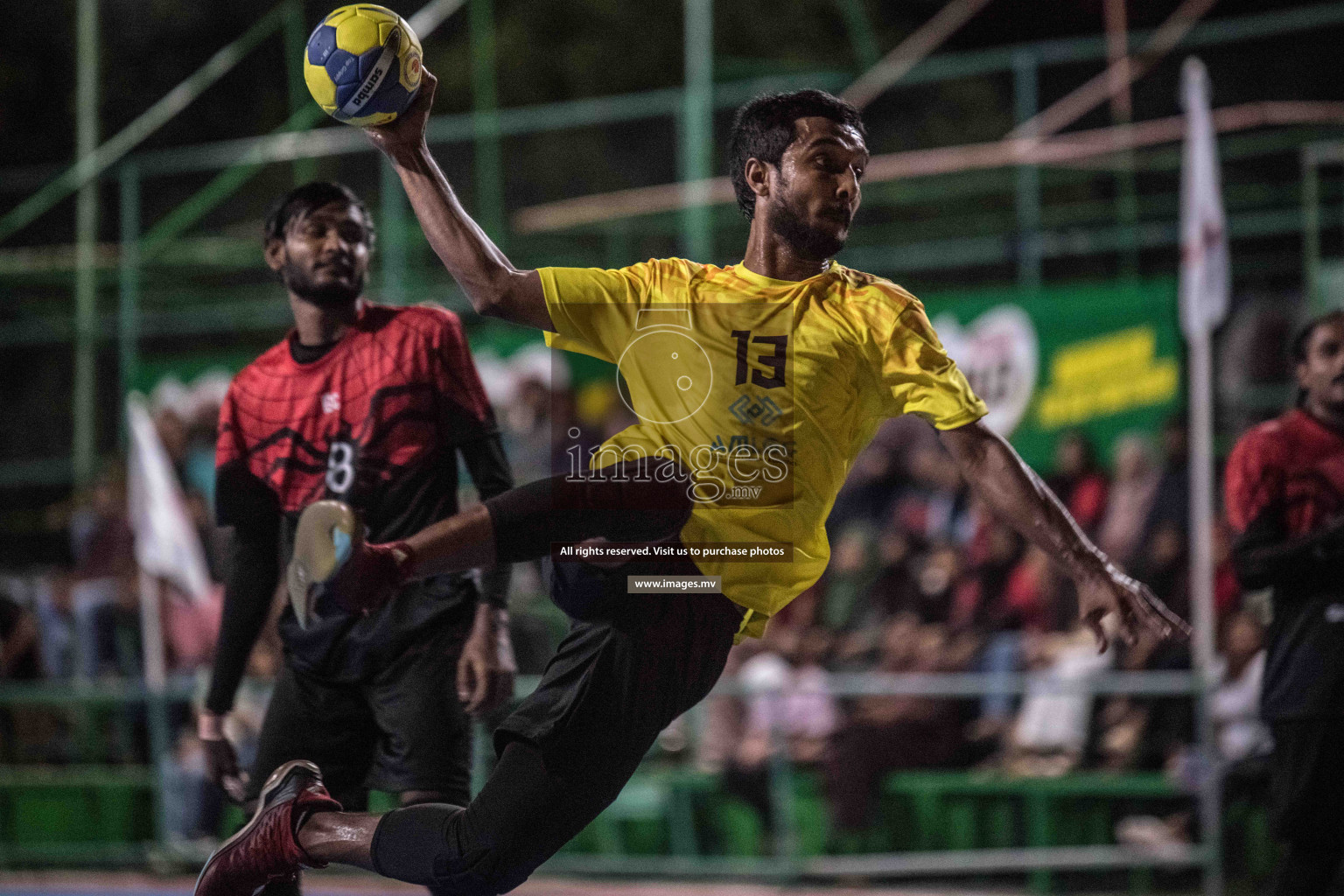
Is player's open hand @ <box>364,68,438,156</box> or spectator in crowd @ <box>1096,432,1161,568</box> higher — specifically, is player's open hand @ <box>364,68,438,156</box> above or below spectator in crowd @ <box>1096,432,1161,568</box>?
above

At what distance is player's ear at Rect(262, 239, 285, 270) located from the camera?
4.29 meters

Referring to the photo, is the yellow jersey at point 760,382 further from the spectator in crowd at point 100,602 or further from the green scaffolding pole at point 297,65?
the spectator in crowd at point 100,602

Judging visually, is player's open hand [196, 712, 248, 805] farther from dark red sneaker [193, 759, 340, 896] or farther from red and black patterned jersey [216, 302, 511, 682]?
dark red sneaker [193, 759, 340, 896]

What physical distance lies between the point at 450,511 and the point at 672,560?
0.91 m

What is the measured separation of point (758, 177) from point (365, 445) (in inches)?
47.4

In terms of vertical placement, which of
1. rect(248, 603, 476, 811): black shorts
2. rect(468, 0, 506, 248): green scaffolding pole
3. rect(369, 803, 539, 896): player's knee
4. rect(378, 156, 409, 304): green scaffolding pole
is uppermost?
rect(468, 0, 506, 248): green scaffolding pole

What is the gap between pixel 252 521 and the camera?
13.8ft

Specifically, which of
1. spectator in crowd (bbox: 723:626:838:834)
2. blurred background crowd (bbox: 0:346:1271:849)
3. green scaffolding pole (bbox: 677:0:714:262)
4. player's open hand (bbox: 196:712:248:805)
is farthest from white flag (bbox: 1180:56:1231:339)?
player's open hand (bbox: 196:712:248:805)

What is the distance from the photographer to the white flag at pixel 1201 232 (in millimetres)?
6500

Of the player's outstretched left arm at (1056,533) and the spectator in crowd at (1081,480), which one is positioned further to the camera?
the spectator in crowd at (1081,480)

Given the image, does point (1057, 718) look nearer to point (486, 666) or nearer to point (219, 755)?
point (486, 666)

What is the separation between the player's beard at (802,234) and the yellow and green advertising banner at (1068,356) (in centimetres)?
423

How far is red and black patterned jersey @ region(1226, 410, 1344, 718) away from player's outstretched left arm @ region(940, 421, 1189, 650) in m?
1.53

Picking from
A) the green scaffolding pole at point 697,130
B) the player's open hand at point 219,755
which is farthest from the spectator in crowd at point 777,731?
the player's open hand at point 219,755
